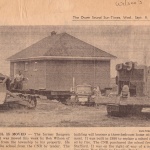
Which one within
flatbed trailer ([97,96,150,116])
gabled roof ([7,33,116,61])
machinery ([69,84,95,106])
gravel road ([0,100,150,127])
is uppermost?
gabled roof ([7,33,116,61])

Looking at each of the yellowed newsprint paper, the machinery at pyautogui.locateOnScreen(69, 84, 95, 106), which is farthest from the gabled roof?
the machinery at pyautogui.locateOnScreen(69, 84, 95, 106)

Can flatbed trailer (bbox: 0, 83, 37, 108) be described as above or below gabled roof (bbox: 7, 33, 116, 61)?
below

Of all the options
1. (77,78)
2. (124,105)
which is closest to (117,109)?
(124,105)

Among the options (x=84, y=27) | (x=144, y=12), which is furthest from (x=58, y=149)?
(x=144, y=12)

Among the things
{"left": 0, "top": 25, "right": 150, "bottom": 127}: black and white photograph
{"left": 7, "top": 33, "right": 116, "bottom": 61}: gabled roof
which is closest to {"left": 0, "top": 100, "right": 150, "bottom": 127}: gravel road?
{"left": 0, "top": 25, "right": 150, "bottom": 127}: black and white photograph

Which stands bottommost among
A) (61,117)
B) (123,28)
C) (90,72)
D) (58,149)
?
(58,149)

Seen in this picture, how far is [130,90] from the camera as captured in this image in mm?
1601

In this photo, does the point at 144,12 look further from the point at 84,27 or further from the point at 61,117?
the point at 61,117

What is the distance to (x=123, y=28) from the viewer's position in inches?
62.1

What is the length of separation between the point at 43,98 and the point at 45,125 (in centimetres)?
11

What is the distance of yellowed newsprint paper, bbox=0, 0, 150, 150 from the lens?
1535 mm

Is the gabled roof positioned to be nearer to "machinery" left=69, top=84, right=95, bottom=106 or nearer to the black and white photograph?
the black and white photograph

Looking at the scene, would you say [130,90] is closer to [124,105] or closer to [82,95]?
[124,105]

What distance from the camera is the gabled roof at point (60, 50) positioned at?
1579 mm
